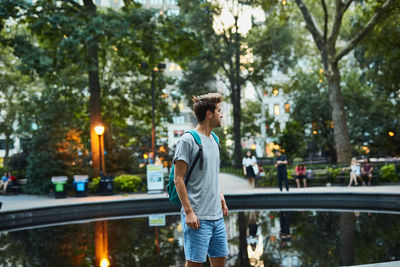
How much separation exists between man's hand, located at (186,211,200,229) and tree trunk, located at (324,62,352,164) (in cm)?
2344

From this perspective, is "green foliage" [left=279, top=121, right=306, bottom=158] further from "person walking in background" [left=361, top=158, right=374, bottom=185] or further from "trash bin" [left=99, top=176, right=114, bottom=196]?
"trash bin" [left=99, top=176, right=114, bottom=196]

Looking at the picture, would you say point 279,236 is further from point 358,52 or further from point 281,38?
point 281,38

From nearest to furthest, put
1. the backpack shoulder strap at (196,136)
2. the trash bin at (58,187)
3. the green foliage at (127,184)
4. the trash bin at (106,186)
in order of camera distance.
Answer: the backpack shoulder strap at (196,136), the trash bin at (58,187), the trash bin at (106,186), the green foliage at (127,184)

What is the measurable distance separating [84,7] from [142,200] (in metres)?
11.8

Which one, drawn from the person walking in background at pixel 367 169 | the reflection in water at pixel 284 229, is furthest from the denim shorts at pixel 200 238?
the person walking in background at pixel 367 169

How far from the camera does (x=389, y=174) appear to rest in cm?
2045

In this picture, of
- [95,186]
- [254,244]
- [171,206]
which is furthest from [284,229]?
[95,186]

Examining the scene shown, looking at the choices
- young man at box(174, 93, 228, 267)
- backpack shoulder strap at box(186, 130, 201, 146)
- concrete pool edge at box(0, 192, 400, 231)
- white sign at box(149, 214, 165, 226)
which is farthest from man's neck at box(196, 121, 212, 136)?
concrete pool edge at box(0, 192, 400, 231)

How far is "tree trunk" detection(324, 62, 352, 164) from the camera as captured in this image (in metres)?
25.4

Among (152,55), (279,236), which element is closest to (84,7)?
(152,55)

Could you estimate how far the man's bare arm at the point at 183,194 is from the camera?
10.7 ft

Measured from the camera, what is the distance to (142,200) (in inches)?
633

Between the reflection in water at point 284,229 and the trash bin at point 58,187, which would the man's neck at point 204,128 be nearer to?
the reflection in water at point 284,229

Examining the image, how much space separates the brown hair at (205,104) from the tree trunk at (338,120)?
23229 millimetres
